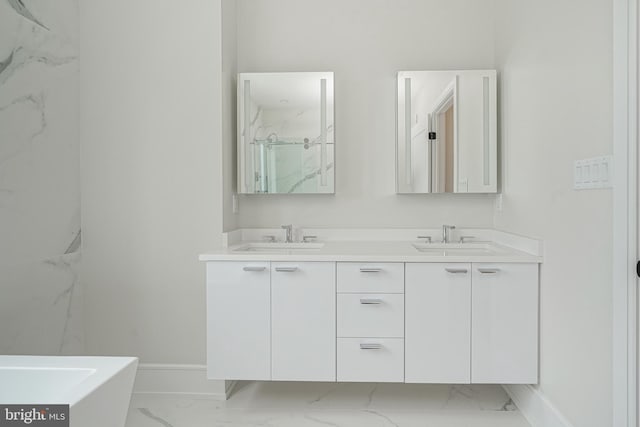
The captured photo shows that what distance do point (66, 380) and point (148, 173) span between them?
1.66 m

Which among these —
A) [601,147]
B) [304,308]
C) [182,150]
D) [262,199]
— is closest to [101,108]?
[182,150]

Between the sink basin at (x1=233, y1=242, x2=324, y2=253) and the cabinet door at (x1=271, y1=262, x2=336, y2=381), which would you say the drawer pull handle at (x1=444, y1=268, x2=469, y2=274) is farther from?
the sink basin at (x1=233, y1=242, x2=324, y2=253)

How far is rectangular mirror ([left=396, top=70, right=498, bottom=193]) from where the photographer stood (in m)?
2.82

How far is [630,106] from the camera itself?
1.52m

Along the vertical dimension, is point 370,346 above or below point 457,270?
below

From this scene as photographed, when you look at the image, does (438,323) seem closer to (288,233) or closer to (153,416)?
(288,233)

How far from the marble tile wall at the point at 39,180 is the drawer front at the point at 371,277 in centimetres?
144

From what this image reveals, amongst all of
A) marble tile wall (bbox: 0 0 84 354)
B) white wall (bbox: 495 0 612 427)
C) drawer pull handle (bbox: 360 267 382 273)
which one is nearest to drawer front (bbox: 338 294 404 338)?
drawer pull handle (bbox: 360 267 382 273)

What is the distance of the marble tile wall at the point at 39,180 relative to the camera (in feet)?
6.81

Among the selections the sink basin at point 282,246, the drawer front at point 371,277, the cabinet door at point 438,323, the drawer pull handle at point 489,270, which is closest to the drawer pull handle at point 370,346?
the cabinet door at point 438,323

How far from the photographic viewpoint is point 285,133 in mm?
2920

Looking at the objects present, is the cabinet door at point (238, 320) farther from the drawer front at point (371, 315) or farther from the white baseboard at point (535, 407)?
the white baseboard at point (535, 407)

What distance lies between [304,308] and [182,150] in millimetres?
1142

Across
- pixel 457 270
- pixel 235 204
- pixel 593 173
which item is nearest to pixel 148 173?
pixel 235 204
